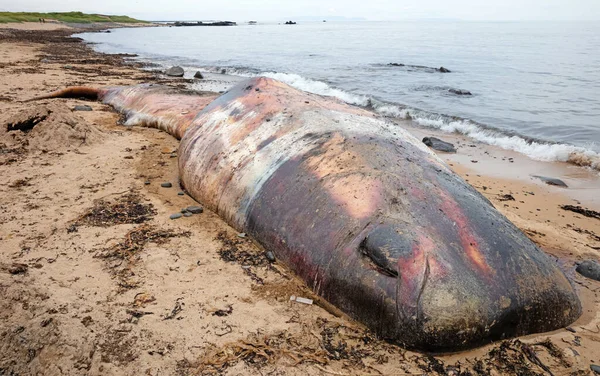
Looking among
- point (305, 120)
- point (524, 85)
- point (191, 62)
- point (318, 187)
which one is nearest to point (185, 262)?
point (318, 187)

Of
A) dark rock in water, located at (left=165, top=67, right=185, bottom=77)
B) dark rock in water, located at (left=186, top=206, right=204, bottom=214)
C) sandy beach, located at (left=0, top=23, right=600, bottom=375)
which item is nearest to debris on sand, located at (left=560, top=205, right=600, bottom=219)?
sandy beach, located at (left=0, top=23, right=600, bottom=375)

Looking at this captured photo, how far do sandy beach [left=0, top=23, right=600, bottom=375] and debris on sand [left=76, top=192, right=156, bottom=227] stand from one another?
1 centimetres

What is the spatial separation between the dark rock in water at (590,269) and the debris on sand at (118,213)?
129 inches

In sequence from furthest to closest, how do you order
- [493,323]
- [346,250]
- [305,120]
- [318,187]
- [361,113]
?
1. [361,113]
2. [305,120]
3. [318,187]
4. [346,250]
5. [493,323]

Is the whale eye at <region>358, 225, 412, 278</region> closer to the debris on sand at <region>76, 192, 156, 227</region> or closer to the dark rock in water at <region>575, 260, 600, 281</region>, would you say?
the dark rock in water at <region>575, 260, 600, 281</region>

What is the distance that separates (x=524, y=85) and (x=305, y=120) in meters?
11.9

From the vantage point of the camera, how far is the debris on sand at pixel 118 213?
3.43 metres

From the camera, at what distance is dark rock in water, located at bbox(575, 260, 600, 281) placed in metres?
2.91

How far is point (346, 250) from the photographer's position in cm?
232

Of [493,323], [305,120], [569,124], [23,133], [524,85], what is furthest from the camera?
[524,85]

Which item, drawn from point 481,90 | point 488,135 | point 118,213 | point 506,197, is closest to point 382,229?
point 118,213

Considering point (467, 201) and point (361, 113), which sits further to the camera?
point (361, 113)

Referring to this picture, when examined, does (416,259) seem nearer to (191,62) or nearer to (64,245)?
(64,245)

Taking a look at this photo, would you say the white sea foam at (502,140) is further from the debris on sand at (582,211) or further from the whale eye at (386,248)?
the whale eye at (386,248)
